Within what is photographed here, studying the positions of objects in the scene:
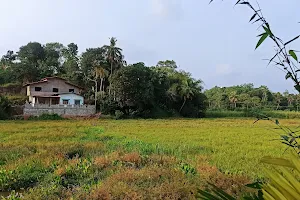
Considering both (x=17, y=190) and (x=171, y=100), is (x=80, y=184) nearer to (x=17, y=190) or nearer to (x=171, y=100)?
(x=17, y=190)

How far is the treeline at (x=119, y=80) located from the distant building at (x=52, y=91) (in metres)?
1.54

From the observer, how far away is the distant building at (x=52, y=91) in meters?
30.0

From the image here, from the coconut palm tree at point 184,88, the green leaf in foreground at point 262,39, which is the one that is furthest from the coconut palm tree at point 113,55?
the green leaf in foreground at point 262,39

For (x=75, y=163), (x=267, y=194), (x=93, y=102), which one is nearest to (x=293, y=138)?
(x=267, y=194)

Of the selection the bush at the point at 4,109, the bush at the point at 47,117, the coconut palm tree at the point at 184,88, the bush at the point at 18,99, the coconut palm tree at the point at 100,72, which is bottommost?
the bush at the point at 47,117

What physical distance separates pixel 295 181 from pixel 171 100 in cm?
3208

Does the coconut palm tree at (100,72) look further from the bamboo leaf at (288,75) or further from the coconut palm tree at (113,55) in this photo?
the bamboo leaf at (288,75)

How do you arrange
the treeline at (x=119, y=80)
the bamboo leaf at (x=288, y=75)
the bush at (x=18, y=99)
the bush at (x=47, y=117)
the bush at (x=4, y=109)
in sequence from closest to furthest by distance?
the bamboo leaf at (x=288, y=75)
the bush at (x=4, y=109)
the bush at (x=47, y=117)
the treeline at (x=119, y=80)
the bush at (x=18, y=99)

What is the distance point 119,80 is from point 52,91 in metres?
7.88

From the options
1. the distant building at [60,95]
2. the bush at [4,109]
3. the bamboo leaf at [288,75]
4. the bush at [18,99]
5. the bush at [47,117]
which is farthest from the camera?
the bush at [18,99]

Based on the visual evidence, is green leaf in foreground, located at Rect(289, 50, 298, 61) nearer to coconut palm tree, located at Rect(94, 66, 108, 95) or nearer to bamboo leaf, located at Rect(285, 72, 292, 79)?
bamboo leaf, located at Rect(285, 72, 292, 79)

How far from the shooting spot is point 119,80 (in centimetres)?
2816

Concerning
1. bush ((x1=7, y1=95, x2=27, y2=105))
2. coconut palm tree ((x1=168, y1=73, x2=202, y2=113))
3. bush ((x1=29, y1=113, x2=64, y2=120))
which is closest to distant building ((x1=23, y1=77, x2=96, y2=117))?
bush ((x1=7, y1=95, x2=27, y2=105))

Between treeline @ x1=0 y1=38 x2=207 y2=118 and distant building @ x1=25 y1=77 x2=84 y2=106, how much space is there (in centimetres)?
154
